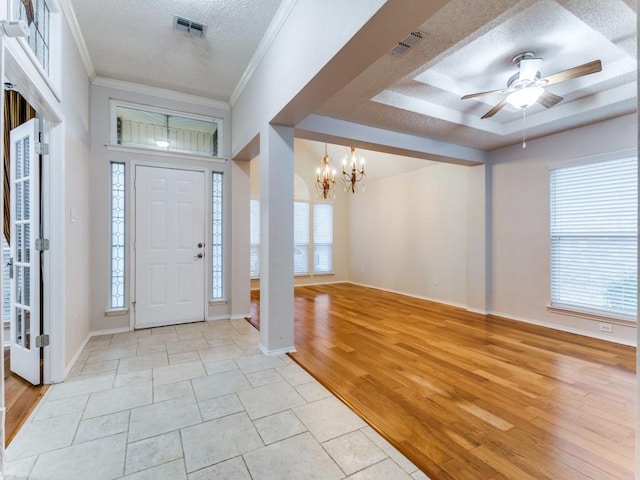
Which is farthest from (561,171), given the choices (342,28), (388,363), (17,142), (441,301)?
(17,142)

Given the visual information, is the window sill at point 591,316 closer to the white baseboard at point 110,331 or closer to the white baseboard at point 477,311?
the white baseboard at point 477,311

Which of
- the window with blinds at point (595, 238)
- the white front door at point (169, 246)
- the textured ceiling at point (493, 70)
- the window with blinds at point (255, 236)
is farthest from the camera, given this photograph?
the window with blinds at point (255, 236)

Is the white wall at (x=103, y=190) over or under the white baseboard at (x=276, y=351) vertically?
over

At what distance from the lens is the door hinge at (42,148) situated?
2.48 meters

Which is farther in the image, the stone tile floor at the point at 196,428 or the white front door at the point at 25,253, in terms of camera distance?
the white front door at the point at 25,253

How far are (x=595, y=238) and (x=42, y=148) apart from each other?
574cm

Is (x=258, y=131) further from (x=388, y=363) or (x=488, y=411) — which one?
(x=488, y=411)

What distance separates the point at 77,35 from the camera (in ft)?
9.77

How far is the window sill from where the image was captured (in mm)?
3504

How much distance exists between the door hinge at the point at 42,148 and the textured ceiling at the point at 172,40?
4.15 feet

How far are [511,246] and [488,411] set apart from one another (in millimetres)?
3201

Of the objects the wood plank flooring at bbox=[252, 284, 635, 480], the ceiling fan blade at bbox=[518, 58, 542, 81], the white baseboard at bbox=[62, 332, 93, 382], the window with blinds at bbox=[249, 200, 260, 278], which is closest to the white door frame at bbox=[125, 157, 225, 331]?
the white baseboard at bbox=[62, 332, 93, 382]

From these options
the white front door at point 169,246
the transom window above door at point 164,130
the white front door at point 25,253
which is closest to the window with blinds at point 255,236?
the transom window above door at point 164,130

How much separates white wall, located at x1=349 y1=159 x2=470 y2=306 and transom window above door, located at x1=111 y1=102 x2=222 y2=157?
3.93 meters
